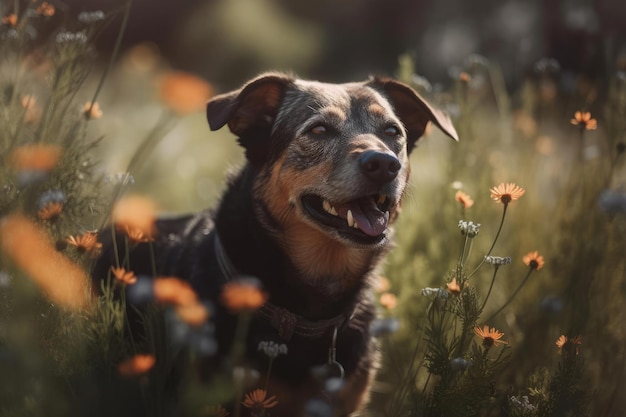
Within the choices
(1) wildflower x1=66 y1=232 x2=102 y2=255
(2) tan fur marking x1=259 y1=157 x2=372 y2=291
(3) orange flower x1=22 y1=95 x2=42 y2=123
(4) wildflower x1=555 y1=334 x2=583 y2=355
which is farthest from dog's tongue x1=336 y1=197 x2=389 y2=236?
(3) orange flower x1=22 y1=95 x2=42 y2=123

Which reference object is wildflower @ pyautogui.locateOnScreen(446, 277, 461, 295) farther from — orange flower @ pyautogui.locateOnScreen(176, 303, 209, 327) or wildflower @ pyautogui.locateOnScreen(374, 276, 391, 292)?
wildflower @ pyautogui.locateOnScreen(374, 276, 391, 292)

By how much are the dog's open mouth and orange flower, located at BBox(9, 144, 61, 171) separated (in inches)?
50.3

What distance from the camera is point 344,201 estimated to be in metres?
3.43

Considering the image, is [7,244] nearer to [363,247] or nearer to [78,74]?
[78,74]

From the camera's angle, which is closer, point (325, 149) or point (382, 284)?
point (325, 149)

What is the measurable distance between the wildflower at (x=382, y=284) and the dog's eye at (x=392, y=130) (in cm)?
87

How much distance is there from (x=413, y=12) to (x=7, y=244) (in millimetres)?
12728

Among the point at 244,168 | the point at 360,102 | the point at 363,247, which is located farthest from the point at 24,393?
the point at 360,102

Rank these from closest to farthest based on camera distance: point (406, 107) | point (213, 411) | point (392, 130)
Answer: point (213, 411), point (392, 130), point (406, 107)

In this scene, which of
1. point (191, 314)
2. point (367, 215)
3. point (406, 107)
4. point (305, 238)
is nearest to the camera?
point (191, 314)

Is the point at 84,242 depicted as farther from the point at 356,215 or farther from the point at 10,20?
the point at 356,215

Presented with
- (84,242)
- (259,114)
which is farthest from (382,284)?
(84,242)

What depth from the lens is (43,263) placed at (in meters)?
2.48

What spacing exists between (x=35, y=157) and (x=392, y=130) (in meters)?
1.93
